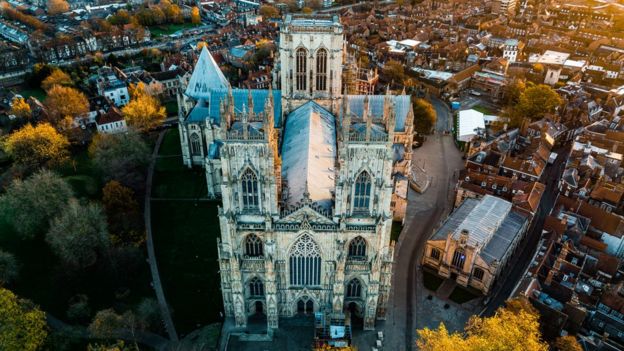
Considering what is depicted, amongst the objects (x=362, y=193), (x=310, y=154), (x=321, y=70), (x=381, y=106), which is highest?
(x=321, y=70)

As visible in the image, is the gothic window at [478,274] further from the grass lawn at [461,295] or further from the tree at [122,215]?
the tree at [122,215]

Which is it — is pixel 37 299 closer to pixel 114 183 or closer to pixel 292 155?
pixel 114 183

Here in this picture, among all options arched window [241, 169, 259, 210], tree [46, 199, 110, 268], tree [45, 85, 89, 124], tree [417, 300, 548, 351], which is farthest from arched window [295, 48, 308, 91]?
tree [45, 85, 89, 124]

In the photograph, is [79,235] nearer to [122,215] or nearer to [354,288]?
[122,215]

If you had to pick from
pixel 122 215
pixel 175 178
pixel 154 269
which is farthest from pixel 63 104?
pixel 154 269

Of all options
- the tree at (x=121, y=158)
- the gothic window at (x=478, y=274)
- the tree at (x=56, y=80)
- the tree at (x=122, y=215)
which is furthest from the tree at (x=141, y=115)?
the gothic window at (x=478, y=274)

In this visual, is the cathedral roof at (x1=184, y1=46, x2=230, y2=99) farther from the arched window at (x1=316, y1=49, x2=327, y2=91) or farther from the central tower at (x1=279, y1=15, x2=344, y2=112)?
the arched window at (x1=316, y1=49, x2=327, y2=91)
